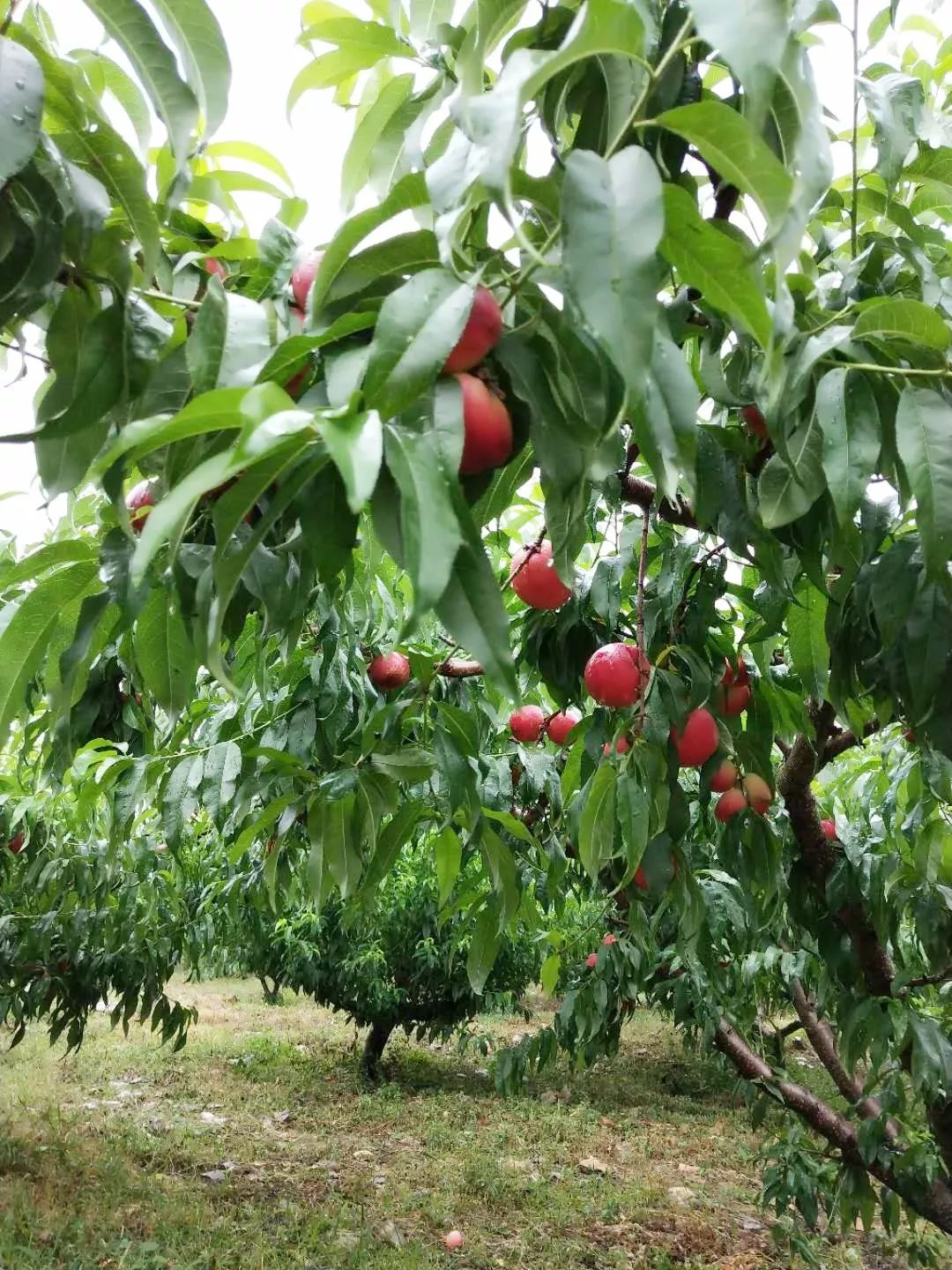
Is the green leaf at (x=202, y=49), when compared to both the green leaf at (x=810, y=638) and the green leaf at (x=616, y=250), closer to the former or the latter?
the green leaf at (x=616, y=250)

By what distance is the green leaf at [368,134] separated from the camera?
630mm

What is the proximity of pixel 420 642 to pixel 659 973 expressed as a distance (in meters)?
2.14

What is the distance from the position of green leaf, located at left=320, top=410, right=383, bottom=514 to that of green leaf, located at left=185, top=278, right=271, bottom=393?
11 centimetres

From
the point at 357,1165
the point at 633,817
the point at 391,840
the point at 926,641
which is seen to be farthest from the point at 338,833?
the point at 357,1165

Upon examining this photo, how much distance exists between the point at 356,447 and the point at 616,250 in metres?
0.11

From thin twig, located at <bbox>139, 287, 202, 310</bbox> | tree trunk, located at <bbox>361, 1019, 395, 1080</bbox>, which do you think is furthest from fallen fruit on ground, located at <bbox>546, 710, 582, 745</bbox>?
tree trunk, located at <bbox>361, 1019, 395, 1080</bbox>

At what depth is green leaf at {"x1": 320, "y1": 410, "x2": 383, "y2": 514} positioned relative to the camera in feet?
0.97

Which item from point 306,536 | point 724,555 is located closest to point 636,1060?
point 724,555

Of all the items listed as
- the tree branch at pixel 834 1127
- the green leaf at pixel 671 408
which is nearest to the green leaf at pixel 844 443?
the green leaf at pixel 671 408

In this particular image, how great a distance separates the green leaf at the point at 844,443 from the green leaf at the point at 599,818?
0.39 m

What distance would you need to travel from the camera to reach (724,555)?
1.07 meters

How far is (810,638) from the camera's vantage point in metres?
0.95

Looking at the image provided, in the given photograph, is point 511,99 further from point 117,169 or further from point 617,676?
point 617,676

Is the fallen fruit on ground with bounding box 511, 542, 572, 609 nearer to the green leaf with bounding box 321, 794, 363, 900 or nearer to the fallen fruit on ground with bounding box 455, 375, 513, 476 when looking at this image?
the green leaf with bounding box 321, 794, 363, 900
